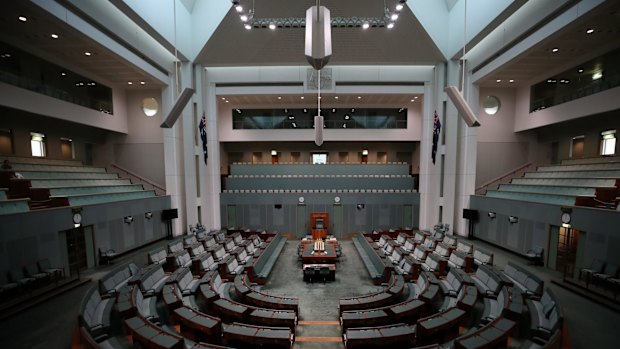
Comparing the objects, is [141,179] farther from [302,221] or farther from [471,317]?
[471,317]

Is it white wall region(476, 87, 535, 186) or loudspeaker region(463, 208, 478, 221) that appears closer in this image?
loudspeaker region(463, 208, 478, 221)

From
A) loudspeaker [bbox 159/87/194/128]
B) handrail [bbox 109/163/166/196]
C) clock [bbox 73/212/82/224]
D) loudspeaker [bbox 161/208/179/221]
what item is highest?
loudspeaker [bbox 159/87/194/128]

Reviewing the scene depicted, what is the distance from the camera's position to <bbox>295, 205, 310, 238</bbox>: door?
1645 cm

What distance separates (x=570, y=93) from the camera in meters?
12.6

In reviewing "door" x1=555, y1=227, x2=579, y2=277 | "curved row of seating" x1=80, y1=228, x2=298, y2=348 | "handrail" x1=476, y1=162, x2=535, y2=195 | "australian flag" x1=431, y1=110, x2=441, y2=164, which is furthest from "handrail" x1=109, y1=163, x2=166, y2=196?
"handrail" x1=476, y1=162, x2=535, y2=195

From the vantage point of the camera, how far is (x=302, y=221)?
16469 millimetres

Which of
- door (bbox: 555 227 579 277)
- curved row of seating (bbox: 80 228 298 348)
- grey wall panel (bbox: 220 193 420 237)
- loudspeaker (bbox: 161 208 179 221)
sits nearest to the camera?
curved row of seating (bbox: 80 228 298 348)

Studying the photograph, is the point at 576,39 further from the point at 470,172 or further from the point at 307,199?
the point at 307,199

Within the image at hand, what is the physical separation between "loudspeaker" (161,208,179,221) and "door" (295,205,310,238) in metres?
7.54

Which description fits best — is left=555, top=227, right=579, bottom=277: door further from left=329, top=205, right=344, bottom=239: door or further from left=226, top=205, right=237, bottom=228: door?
left=226, top=205, right=237, bottom=228: door

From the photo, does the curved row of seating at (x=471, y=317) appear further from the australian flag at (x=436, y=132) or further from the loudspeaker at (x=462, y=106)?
the australian flag at (x=436, y=132)

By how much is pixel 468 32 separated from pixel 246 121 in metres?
15.3

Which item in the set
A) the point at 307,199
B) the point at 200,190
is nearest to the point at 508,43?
the point at 307,199

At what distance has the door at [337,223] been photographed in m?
16.4
